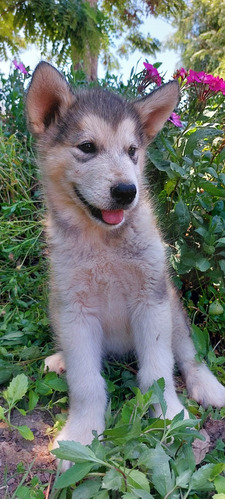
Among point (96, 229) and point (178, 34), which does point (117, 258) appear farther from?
point (178, 34)

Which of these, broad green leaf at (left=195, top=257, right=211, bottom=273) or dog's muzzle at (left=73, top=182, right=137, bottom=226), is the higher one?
dog's muzzle at (left=73, top=182, right=137, bottom=226)

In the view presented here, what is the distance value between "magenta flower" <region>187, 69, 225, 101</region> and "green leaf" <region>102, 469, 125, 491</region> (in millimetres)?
2510

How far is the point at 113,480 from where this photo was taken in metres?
1.65

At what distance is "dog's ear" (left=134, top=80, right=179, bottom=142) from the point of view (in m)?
2.55

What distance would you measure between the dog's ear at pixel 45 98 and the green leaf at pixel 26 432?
4.69 feet

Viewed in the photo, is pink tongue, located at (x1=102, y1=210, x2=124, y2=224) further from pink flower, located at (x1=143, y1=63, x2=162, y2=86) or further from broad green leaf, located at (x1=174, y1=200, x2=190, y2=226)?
pink flower, located at (x1=143, y1=63, x2=162, y2=86)

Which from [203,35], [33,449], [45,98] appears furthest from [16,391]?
[203,35]

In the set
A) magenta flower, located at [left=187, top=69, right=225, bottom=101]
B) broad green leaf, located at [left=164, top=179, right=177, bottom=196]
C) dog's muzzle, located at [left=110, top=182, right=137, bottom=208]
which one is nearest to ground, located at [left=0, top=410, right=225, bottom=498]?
dog's muzzle, located at [left=110, top=182, right=137, bottom=208]

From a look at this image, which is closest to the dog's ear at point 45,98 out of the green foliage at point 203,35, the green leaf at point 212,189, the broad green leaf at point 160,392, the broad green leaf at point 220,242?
the green leaf at point 212,189

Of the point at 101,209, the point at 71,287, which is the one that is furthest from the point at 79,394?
the point at 101,209

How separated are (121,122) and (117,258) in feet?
2.18

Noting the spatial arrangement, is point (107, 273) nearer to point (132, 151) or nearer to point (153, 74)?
point (132, 151)

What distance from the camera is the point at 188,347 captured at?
269 cm

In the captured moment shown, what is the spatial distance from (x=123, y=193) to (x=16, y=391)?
1049 millimetres
